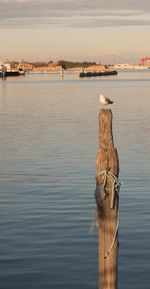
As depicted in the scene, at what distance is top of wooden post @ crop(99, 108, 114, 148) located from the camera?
36.0 ft

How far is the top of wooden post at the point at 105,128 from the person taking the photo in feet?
36.0

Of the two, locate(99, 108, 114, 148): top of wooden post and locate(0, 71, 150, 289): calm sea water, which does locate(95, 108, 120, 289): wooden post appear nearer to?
locate(99, 108, 114, 148): top of wooden post

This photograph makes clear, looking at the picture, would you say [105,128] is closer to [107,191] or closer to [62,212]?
[107,191]

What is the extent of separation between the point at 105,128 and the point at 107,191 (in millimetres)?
955

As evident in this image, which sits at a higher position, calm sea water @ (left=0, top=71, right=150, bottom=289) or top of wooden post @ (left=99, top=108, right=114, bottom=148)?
top of wooden post @ (left=99, top=108, right=114, bottom=148)

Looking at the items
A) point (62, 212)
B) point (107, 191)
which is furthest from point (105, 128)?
point (62, 212)

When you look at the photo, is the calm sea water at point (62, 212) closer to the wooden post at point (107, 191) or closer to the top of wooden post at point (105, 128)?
the wooden post at point (107, 191)

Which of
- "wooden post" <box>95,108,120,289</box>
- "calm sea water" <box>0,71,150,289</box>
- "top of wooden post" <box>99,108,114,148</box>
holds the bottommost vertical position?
"calm sea water" <box>0,71,150,289</box>

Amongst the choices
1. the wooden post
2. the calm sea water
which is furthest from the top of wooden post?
the calm sea water

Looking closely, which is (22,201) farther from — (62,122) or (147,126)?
(62,122)

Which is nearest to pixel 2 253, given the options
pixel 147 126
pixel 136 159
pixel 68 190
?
pixel 68 190

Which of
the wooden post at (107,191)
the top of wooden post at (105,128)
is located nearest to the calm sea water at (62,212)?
the wooden post at (107,191)

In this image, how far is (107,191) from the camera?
11102 millimetres

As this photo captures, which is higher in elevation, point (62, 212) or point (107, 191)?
Result: point (107, 191)
